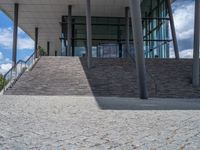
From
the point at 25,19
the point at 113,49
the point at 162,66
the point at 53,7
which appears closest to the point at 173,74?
the point at 162,66

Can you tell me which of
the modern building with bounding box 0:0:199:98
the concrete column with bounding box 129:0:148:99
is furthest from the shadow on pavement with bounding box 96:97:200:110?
the modern building with bounding box 0:0:199:98

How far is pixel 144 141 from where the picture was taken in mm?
5121

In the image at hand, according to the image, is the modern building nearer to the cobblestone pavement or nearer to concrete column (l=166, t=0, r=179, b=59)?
concrete column (l=166, t=0, r=179, b=59)

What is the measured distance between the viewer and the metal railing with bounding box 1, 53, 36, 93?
771 inches

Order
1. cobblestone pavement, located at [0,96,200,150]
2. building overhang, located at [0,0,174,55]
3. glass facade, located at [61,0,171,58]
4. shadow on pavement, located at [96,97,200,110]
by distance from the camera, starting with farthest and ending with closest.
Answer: glass facade, located at [61,0,171,58]
building overhang, located at [0,0,174,55]
shadow on pavement, located at [96,97,200,110]
cobblestone pavement, located at [0,96,200,150]

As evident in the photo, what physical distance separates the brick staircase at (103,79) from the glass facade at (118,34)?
8.75 metres

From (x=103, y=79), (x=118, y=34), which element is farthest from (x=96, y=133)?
(x=118, y=34)

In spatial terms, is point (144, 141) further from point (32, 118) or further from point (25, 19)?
point (25, 19)

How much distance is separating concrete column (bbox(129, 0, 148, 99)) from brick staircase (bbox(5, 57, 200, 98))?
1.73m

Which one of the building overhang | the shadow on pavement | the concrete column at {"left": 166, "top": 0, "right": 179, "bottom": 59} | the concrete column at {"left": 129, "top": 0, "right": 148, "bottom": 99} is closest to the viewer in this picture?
the shadow on pavement

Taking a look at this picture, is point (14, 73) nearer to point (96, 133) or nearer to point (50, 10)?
point (50, 10)

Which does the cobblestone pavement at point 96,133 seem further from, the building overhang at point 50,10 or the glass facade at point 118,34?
the glass facade at point 118,34

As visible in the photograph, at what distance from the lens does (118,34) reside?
37.7 meters

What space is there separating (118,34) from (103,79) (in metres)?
17.6
